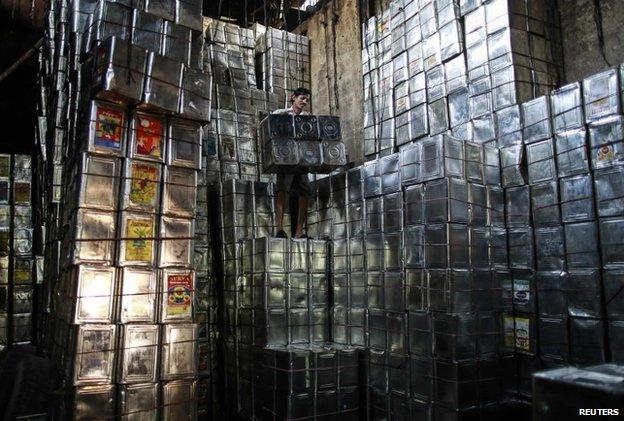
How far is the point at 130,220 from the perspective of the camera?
477 centimetres

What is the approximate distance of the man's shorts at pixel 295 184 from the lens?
6.39 metres

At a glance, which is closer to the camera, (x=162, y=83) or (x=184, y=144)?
(x=162, y=83)

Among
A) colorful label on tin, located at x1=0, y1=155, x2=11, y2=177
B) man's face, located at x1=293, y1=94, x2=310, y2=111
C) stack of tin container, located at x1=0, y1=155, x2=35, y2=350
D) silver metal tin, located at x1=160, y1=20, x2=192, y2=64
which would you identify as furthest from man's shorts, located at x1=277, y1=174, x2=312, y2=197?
colorful label on tin, located at x1=0, y1=155, x2=11, y2=177

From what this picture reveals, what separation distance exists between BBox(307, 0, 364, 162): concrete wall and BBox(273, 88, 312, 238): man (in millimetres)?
1841

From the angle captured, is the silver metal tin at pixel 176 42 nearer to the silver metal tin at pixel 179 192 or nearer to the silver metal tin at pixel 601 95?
the silver metal tin at pixel 179 192

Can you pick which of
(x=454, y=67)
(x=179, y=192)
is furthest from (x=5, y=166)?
(x=454, y=67)

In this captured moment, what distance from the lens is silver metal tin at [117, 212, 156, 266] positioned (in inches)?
185

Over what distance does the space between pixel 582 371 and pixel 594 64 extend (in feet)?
15.1

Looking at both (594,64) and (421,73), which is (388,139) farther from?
(594,64)

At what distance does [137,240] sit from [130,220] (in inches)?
8.4

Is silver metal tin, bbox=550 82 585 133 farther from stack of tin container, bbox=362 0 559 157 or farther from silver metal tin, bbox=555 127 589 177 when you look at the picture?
stack of tin container, bbox=362 0 559 157

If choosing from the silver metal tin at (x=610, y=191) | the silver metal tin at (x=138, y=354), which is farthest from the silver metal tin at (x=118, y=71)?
the silver metal tin at (x=610, y=191)

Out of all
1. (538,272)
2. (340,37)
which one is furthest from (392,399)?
(340,37)

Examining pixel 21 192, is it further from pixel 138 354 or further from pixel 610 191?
pixel 610 191
